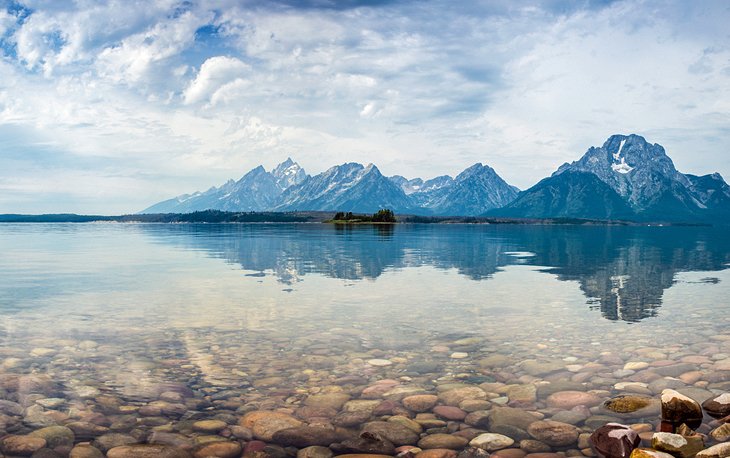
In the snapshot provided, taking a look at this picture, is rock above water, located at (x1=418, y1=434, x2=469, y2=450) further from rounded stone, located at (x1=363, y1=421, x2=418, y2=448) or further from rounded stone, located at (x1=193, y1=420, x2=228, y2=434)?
rounded stone, located at (x1=193, y1=420, x2=228, y2=434)

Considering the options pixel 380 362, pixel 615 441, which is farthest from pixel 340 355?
pixel 615 441

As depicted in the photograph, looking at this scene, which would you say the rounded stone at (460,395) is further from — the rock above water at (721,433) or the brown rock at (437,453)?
the rock above water at (721,433)

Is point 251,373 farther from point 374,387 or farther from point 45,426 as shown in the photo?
point 45,426

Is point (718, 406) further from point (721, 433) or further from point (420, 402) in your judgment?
point (420, 402)

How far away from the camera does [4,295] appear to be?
37688 millimetres

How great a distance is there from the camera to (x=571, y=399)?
16234 mm

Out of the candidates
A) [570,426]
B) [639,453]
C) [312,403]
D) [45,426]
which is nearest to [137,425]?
[45,426]

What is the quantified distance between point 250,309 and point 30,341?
1168 centimetres

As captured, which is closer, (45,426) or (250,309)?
(45,426)

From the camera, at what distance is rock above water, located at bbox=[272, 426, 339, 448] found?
43.4 feet

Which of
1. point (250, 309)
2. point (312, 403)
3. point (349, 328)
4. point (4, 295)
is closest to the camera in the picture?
point (312, 403)

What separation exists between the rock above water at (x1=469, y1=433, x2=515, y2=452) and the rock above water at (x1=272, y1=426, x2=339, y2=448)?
12.0 feet

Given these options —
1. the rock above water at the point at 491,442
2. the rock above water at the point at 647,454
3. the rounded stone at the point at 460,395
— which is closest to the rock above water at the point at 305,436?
the rock above water at the point at 491,442

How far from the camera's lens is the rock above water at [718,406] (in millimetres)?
14805
